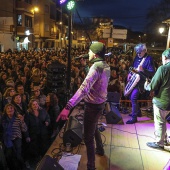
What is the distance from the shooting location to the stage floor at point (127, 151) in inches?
172

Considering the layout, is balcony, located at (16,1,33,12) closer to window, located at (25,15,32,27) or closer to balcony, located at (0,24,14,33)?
window, located at (25,15,32,27)

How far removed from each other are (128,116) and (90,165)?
3468mm

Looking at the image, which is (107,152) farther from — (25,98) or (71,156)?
(25,98)

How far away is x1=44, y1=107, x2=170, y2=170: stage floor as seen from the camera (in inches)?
172

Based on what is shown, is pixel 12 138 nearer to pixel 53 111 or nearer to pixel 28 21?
pixel 53 111

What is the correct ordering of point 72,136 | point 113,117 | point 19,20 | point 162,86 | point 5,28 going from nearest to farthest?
point 162,86, point 72,136, point 113,117, point 5,28, point 19,20

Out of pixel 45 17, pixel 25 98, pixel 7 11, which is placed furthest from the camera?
pixel 45 17

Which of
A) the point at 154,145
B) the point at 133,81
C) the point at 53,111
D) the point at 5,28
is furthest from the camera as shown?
the point at 5,28

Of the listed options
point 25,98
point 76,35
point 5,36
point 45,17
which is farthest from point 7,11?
point 76,35

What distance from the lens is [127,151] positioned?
4.89 m

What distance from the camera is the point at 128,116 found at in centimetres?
709

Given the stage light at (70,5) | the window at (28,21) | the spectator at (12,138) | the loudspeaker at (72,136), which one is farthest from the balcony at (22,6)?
the loudspeaker at (72,136)

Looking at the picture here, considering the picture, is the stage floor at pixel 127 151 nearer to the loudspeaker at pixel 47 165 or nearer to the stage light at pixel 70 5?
the loudspeaker at pixel 47 165

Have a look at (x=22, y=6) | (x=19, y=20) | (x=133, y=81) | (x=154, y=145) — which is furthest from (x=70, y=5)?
(x=19, y=20)
